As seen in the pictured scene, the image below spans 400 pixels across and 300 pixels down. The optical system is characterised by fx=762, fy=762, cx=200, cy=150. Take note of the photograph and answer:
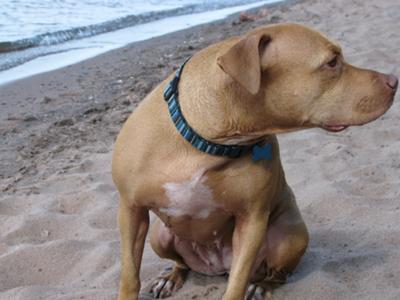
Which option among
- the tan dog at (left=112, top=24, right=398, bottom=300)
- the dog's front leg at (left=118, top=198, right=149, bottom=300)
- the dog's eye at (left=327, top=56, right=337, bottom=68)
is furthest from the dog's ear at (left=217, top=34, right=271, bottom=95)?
the dog's front leg at (left=118, top=198, right=149, bottom=300)

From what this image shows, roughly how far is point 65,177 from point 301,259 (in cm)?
195

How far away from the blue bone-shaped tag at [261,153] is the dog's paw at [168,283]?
0.91 m

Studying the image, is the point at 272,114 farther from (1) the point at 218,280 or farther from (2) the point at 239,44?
(1) the point at 218,280

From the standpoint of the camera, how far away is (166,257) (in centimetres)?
380

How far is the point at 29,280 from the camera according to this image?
381 centimetres

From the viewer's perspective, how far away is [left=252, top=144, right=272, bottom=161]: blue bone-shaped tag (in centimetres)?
321

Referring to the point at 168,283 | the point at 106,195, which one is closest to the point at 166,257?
the point at 168,283

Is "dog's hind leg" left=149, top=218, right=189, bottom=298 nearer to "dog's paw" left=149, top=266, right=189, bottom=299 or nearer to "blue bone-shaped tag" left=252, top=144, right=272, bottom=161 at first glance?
"dog's paw" left=149, top=266, right=189, bottom=299

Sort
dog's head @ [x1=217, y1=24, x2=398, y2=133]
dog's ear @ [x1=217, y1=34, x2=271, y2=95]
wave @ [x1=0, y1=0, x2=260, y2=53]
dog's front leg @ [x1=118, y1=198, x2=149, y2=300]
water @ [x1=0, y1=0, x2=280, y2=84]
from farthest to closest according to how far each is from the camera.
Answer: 1. wave @ [x1=0, y1=0, x2=260, y2=53]
2. water @ [x1=0, y1=0, x2=280, y2=84]
3. dog's front leg @ [x1=118, y1=198, x2=149, y2=300]
4. dog's head @ [x1=217, y1=24, x2=398, y2=133]
5. dog's ear @ [x1=217, y1=34, x2=271, y2=95]

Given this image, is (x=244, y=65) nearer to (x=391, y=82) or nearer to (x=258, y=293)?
(x=391, y=82)

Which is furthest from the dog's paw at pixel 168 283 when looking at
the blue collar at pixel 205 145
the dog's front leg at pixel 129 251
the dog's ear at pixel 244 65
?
the dog's ear at pixel 244 65

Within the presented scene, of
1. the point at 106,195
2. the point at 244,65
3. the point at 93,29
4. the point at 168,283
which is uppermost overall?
the point at 244,65

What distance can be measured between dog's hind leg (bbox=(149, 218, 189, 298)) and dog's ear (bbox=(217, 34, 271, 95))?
1.09 m

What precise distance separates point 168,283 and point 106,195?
121 centimetres
